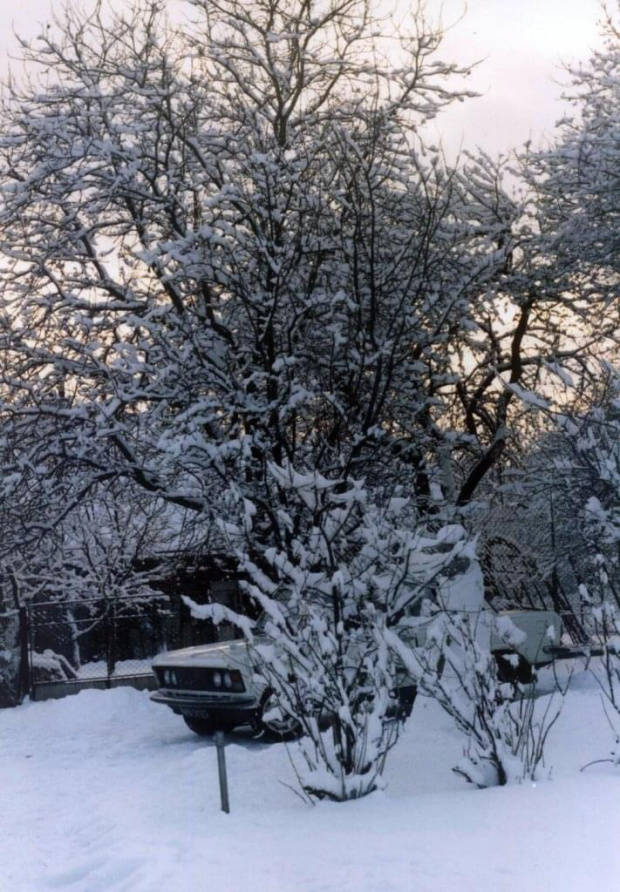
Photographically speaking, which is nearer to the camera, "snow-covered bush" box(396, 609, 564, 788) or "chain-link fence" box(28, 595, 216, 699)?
"snow-covered bush" box(396, 609, 564, 788)

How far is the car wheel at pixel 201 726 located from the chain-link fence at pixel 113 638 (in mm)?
4323

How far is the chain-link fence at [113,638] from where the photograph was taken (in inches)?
602

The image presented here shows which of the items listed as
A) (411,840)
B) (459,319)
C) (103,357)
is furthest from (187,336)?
(411,840)

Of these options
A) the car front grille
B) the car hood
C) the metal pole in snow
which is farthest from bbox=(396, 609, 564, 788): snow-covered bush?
the car front grille

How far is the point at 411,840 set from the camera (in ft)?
16.1

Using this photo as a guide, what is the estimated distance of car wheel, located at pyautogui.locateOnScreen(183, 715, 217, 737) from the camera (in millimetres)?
10617

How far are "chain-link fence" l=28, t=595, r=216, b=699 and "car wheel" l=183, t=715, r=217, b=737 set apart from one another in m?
4.32

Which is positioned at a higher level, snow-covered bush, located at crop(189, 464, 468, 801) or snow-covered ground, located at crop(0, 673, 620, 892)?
snow-covered bush, located at crop(189, 464, 468, 801)

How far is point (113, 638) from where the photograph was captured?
15656 millimetres

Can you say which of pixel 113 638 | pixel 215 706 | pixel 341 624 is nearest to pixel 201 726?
pixel 215 706

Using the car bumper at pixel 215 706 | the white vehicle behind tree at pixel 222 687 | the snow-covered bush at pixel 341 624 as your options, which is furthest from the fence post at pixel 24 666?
the snow-covered bush at pixel 341 624

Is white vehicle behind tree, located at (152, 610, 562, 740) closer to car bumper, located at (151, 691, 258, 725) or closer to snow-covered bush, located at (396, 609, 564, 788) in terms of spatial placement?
car bumper, located at (151, 691, 258, 725)

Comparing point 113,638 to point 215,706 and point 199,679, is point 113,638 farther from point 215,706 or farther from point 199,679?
point 215,706

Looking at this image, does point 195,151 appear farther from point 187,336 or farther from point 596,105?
point 596,105
